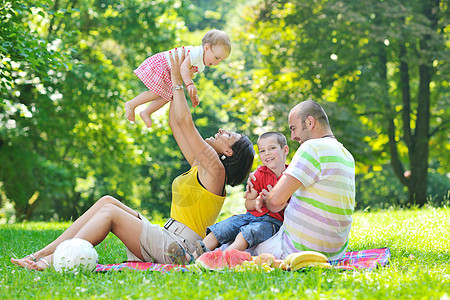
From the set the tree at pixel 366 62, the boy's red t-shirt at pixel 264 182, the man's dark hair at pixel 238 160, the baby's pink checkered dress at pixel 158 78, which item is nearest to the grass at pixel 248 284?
the boy's red t-shirt at pixel 264 182

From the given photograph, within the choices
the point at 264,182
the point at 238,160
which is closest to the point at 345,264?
the point at 264,182

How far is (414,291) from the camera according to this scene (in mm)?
2689

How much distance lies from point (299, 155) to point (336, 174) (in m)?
0.32

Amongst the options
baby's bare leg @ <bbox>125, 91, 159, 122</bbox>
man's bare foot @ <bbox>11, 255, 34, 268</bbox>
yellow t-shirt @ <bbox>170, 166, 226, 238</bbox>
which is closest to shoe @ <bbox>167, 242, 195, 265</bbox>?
yellow t-shirt @ <bbox>170, 166, 226, 238</bbox>

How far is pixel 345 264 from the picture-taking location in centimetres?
375

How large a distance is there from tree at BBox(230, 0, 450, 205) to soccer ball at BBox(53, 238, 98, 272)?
9640 millimetres

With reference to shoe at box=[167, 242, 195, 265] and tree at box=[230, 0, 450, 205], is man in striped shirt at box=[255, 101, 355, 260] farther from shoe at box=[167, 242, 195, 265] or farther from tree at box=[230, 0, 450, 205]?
tree at box=[230, 0, 450, 205]

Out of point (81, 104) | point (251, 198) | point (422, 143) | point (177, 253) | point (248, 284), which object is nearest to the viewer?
point (248, 284)

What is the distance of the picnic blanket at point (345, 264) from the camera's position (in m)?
3.46

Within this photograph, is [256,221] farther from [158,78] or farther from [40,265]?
[40,265]

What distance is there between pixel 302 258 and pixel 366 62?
457 inches

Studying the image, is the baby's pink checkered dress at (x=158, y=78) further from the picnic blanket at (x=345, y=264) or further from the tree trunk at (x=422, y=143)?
the tree trunk at (x=422, y=143)

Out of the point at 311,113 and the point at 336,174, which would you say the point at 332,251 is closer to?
the point at 336,174

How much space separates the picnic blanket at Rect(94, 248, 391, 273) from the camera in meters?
3.46
